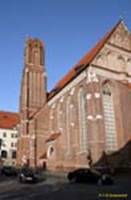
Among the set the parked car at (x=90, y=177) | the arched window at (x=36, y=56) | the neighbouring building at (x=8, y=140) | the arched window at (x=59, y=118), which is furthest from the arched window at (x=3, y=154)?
the parked car at (x=90, y=177)

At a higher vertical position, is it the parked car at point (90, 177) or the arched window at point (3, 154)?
the arched window at point (3, 154)

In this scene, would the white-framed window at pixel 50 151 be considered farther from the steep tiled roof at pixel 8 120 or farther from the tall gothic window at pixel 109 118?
the steep tiled roof at pixel 8 120

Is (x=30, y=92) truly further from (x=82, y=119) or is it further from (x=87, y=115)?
(x=87, y=115)

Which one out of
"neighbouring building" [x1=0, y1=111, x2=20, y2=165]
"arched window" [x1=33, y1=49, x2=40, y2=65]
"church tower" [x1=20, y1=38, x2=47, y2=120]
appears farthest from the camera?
"neighbouring building" [x1=0, y1=111, x2=20, y2=165]

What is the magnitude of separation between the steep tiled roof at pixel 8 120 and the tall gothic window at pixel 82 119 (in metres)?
33.0

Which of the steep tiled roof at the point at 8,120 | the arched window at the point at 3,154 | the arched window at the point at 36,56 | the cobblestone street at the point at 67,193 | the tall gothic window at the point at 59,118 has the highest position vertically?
the arched window at the point at 36,56

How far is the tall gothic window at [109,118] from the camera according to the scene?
101 feet

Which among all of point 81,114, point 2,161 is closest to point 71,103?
point 81,114

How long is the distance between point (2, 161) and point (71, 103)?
3159cm

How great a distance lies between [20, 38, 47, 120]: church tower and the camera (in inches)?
1769

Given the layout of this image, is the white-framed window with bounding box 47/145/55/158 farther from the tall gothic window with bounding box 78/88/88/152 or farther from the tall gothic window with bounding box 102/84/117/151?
the tall gothic window with bounding box 102/84/117/151

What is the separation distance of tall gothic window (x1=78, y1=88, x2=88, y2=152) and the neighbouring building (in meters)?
31.7

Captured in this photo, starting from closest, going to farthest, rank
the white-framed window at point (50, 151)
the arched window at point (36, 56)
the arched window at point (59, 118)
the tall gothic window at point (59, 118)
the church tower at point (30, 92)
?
1. the white-framed window at point (50, 151)
2. the tall gothic window at point (59, 118)
3. the arched window at point (59, 118)
4. the church tower at point (30, 92)
5. the arched window at point (36, 56)

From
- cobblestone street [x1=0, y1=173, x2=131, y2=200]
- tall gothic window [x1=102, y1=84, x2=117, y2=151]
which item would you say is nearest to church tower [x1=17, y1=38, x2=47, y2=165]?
tall gothic window [x1=102, y1=84, x2=117, y2=151]
